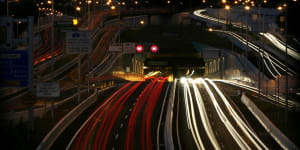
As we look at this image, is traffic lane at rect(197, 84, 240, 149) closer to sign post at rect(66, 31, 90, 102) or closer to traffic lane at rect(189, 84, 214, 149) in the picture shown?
traffic lane at rect(189, 84, 214, 149)

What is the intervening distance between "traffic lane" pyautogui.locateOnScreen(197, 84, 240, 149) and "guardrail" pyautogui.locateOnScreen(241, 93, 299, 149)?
3.51 metres

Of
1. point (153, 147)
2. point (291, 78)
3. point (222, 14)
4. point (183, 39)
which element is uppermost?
point (222, 14)

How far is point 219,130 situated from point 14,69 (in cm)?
2113

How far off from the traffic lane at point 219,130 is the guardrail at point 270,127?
351 centimetres

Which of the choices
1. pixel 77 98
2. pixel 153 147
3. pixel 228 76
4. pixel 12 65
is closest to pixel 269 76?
pixel 228 76

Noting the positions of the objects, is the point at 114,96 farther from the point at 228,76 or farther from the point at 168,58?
the point at 168,58

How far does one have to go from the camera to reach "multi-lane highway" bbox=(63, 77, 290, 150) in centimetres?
3394

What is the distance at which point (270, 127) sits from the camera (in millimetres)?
38094

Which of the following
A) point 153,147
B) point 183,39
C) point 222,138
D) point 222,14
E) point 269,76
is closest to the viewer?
point 153,147

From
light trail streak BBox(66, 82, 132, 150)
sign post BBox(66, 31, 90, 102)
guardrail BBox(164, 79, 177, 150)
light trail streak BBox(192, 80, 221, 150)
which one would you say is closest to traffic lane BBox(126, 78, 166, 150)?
guardrail BBox(164, 79, 177, 150)

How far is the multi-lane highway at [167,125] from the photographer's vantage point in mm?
33938

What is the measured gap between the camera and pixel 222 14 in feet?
484

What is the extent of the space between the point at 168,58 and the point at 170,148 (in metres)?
96.9

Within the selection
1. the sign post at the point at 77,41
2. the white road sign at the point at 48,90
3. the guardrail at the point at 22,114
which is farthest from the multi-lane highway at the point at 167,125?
the sign post at the point at 77,41
